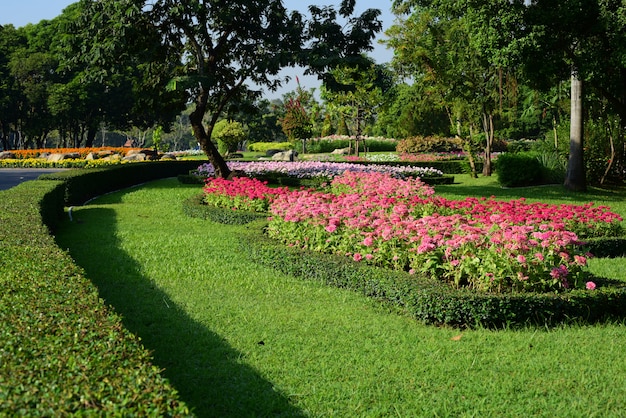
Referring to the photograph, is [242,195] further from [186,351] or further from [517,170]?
[517,170]

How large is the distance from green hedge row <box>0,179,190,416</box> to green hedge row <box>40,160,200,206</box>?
10.3 m

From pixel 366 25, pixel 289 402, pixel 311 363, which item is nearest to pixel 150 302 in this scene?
pixel 311 363

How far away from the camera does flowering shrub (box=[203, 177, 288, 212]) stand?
12.3 m

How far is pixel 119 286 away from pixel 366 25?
14.1 m

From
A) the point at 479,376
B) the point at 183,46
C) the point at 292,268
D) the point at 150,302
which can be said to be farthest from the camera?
the point at 183,46

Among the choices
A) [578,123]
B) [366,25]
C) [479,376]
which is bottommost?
[479,376]

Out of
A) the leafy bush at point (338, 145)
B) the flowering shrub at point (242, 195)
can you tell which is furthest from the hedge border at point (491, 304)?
the leafy bush at point (338, 145)

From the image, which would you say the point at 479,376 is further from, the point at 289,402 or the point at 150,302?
the point at 150,302

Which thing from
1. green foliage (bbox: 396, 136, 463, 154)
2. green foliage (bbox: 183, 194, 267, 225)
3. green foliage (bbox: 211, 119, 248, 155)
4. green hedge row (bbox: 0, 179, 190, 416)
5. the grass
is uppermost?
green foliage (bbox: 211, 119, 248, 155)

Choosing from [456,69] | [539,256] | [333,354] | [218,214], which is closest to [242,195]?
[218,214]

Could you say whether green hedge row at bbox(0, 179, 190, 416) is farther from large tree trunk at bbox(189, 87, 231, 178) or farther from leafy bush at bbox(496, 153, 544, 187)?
leafy bush at bbox(496, 153, 544, 187)

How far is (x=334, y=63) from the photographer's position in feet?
57.0

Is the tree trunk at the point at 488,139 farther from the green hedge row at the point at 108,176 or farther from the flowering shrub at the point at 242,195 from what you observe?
the flowering shrub at the point at 242,195

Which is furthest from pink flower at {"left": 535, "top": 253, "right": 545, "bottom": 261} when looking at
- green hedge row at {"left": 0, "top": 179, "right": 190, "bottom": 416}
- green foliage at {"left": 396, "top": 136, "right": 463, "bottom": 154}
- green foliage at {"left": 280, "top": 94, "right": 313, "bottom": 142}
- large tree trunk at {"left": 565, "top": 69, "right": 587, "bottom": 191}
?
green foliage at {"left": 280, "top": 94, "right": 313, "bottom": 142}
